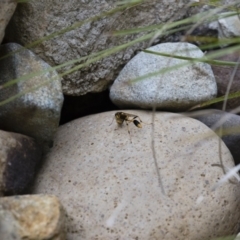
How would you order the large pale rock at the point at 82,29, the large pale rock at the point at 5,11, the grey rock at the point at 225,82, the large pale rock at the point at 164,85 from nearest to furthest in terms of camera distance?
the large pale rock at the point at 5,11
the large pale rock at the point at 82,29
the large pale rock at the point at 164,85
the grey rock at the point at 225,82

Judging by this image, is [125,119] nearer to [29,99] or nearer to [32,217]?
[29,99]

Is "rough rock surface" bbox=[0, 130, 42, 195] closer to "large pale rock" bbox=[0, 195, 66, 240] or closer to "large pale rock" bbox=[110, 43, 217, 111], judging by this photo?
"large pale rock" bbox=[0, 195, 66, 240]

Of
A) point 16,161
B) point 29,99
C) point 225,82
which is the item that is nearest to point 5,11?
point 29,99

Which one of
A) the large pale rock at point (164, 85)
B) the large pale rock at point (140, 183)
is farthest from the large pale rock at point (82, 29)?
the large pale rock at point (140, 183)

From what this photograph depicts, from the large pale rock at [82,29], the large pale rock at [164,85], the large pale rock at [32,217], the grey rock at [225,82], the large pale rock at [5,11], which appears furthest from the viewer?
the grey rock at [225,82]

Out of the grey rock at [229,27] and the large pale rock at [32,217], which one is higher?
the large pale rock at [32,217]

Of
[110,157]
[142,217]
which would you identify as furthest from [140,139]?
[142,217]

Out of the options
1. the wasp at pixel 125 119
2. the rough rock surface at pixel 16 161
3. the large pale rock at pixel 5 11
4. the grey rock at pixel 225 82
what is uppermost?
the large pale rock at pixel 5 11

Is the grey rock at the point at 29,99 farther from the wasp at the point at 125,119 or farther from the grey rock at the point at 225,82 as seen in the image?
the grey rock at the point at 225,82
